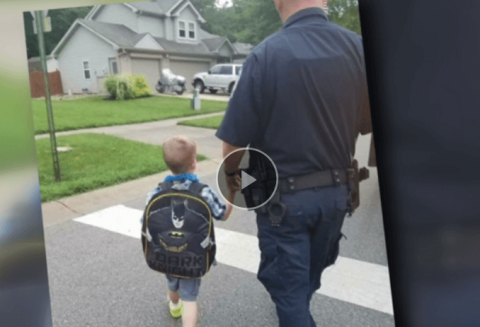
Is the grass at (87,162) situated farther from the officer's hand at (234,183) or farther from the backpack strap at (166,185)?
the officer's hand at (234,183)

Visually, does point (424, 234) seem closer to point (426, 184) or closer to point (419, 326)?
point (426, 184)

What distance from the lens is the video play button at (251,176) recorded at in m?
1.18

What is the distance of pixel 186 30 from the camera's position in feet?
4.40

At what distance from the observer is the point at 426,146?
1238mm

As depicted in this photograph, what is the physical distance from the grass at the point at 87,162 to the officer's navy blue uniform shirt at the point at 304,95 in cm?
50

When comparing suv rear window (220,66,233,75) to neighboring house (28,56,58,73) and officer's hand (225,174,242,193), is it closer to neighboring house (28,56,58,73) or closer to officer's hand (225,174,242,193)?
officer's hand (225,174,242,193)

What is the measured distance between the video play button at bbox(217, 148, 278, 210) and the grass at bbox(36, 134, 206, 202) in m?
0.39

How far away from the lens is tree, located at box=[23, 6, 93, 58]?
1.36m

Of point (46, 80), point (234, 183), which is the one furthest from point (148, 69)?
point (234, 183)

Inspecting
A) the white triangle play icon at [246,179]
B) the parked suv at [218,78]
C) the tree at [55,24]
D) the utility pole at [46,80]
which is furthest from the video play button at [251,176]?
the tree at [55,24]

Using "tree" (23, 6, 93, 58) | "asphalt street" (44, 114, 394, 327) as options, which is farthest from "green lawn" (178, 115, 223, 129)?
"tree" (23, 6, 93, 58)

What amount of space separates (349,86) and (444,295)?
84cm

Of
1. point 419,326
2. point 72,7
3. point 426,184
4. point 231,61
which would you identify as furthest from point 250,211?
point 72,7

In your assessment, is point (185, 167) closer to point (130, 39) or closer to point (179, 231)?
point (179, 231)
